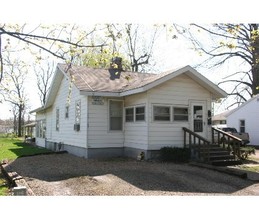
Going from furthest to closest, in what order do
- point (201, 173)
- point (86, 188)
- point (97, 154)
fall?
point (97, 154) → point (201, 173) → point (86, 188)

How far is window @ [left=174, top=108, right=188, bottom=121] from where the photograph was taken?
42.4ft

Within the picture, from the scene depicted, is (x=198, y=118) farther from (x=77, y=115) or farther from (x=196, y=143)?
(x=77, y=115)

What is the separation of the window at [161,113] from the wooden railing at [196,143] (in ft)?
2.87

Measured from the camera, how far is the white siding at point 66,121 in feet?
45.6

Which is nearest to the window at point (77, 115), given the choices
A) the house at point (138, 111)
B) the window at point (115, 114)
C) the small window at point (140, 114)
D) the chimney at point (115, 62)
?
the house at point (138, 111)

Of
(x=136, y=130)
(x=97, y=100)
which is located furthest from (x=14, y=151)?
(x=136, y=130)

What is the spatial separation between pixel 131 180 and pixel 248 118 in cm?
1945

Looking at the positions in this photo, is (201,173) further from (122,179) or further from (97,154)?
(97,154)

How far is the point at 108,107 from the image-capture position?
13.8 metres

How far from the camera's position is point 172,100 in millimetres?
12812

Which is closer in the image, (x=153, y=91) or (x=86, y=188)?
(x=86, y=188)

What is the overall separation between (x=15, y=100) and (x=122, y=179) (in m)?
7.73

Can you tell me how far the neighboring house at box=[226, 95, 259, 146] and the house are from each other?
12.3 meters
